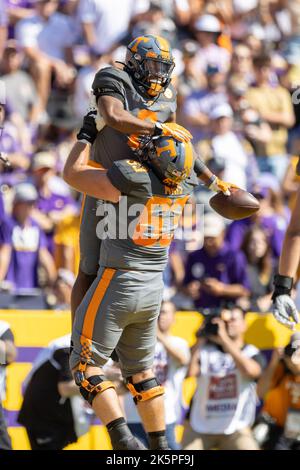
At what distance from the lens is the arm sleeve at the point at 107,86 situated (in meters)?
5.52

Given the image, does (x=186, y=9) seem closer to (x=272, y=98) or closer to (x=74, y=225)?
(x=272, y=98)

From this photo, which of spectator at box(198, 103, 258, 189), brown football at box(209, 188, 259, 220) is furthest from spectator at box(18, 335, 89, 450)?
spectator at box(198, 103, 258, 189)

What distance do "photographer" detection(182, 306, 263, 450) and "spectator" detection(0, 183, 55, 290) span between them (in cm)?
190

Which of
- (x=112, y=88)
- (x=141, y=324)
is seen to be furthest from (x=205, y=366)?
(x=112, y=88)

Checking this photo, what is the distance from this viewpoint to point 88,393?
561 cm

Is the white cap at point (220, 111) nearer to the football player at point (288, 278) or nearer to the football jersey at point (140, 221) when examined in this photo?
the football player at point (288, 278)

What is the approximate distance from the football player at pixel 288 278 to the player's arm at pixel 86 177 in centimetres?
111

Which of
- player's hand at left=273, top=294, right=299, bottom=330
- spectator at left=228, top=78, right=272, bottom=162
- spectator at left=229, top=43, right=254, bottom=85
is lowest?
player's hand at left=273, top=294, right=299, bottom=330

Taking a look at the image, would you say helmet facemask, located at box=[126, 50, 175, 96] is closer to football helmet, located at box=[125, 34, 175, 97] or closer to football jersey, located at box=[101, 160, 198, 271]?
football helmet, located at box=[125, 34, 175, 97]

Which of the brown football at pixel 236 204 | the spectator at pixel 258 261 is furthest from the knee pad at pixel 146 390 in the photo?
the spectator at pixel 258 261

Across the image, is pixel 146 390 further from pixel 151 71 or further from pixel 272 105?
pixel 272 105

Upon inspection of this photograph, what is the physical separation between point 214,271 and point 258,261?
0.44 metres

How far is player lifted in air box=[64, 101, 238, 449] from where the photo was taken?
17.8ft

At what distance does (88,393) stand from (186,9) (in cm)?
783
